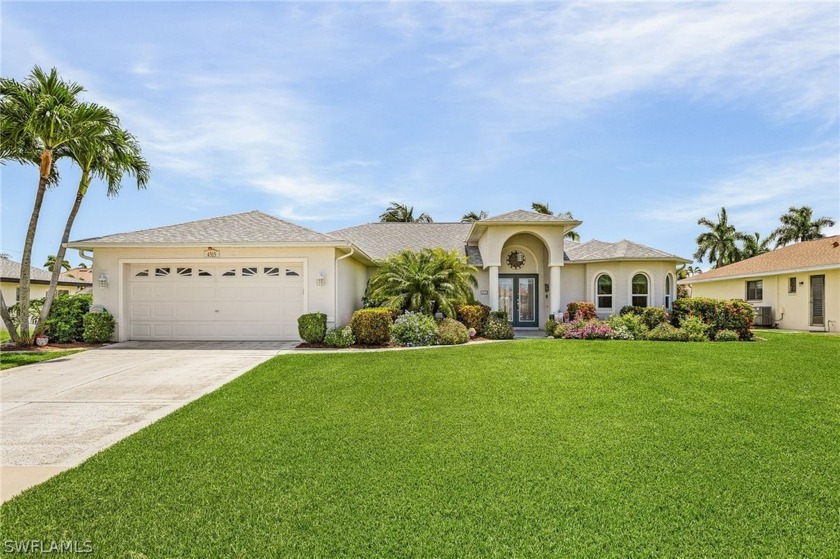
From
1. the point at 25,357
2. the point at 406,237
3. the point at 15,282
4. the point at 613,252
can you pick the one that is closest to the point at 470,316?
the point at 613,252

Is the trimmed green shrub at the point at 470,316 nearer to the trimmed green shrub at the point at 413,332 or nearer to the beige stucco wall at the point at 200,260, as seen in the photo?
the trimmed green shrub at the point at 413,332

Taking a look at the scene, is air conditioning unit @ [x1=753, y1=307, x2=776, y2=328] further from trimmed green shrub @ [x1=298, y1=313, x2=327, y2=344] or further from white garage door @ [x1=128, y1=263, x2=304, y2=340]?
white garage door @ [x1=128, y1=263, x2=304, y2=340]

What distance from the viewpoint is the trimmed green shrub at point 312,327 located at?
44.0 feet

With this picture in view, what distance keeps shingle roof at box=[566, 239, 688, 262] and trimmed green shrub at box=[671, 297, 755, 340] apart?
84.0 inches

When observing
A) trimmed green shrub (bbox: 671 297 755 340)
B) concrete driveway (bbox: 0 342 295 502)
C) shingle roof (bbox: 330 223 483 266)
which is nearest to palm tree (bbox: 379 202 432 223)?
shingle roof (bbox: 330 223 483 266)

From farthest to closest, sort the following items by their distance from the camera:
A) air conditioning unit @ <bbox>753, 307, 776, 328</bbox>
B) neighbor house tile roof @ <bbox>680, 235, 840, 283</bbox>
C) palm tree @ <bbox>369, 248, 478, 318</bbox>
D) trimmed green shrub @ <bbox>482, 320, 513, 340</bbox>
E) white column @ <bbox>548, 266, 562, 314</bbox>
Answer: air conditioning unit @ <bbox>753, 307, 776, 328</bbox> < neighbor house tile roof @ <bbox>680, 235, 840, 283</bbox> < white column @ <bbox>548, 266, 562, 314</bbox> < trimmed green shrub @ <bbox>482, 320, 513, 340</bbox> < palm tree @ <bbox>369, 248, 478, 318</bbox>

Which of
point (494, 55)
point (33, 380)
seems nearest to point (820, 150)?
point (494, 55)

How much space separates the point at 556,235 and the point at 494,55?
8.05 m

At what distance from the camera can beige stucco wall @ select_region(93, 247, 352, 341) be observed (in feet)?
46.5

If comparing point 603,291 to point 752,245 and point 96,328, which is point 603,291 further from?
point 752,245

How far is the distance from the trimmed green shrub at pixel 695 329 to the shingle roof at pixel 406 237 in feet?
26.1

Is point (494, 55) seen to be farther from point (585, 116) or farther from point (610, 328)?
point (610, 328)

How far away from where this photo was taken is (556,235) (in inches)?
680

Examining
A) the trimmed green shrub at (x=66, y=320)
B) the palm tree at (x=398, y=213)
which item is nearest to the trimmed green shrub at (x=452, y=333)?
the trimmed green shrub at (x=66, y=320)
